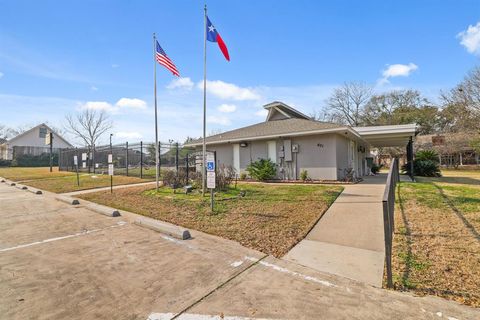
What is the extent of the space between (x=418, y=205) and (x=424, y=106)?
35570mm

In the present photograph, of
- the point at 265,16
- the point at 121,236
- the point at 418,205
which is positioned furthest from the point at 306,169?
the point at 121,236

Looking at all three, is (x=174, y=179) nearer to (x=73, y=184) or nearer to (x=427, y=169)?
(x=73, y=184)

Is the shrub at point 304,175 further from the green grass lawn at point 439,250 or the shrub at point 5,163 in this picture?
the shrub at point 5,163

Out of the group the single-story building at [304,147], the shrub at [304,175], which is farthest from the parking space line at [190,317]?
the shrub at [304,175]

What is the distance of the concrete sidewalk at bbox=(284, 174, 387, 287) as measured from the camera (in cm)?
312

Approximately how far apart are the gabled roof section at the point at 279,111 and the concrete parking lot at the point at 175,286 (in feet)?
43.0

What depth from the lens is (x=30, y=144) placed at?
4172 cm

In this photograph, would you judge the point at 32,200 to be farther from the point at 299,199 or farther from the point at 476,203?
the point at 476,203

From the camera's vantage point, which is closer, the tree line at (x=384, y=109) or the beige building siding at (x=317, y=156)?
the beige building siding at (x=317, y=156)

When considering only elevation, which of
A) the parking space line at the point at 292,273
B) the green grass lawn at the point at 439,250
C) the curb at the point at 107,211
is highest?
the curb at the point at 107,211

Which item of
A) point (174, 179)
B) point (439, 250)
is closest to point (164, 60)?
point (174, 179)

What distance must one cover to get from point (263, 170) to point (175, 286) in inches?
409

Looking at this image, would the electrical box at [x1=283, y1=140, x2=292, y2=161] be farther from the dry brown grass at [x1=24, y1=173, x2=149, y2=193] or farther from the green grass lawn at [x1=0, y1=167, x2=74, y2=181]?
the green grass lawn at [x1=0, y1=167, x2=74, y2=181]

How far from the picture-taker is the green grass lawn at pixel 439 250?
2.65m
